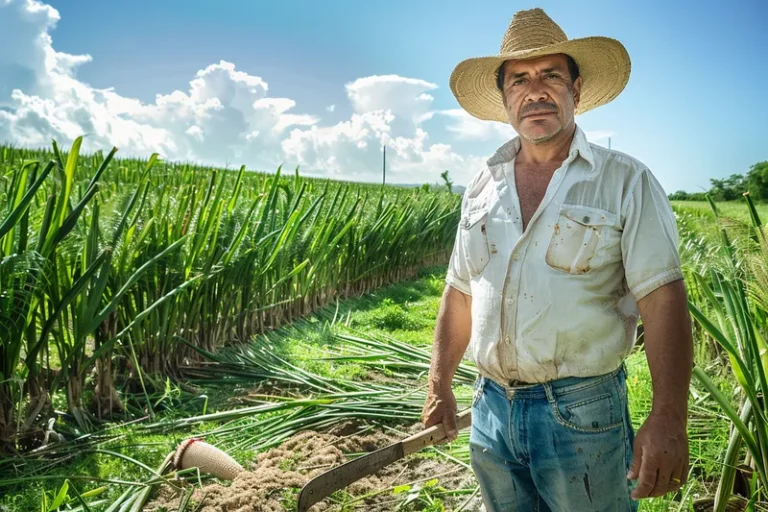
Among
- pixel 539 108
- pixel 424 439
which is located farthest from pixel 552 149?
pixel 424 439

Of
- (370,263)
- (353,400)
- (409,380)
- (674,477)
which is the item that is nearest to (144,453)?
→ (353,400)

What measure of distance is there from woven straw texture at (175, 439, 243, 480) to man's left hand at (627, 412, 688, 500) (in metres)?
1.56

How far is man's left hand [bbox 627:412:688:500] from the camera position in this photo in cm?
130

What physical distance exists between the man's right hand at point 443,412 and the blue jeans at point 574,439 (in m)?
0.22

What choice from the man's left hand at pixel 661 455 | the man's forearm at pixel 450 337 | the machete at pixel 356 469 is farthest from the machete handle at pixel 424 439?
the man's left hand at pixel 661 455

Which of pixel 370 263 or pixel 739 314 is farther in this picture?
pixel 370 263

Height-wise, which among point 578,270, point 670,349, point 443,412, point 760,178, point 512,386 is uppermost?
point 760,178

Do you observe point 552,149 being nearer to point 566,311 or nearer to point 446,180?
point 566,311

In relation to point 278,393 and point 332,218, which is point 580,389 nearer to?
point 278,393

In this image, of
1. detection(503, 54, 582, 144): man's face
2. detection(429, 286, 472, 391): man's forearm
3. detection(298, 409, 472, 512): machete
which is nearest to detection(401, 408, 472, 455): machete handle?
detection(298, 409, 472, 512): machete

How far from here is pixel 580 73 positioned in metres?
1.80

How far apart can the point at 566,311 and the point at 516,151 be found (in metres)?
0.50

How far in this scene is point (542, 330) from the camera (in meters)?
1.43

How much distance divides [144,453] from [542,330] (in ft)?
6.23
